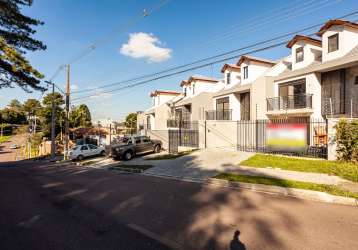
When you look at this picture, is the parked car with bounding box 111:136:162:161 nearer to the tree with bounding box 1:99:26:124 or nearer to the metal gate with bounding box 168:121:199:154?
the metal gate with bounding box 168:121:199:154

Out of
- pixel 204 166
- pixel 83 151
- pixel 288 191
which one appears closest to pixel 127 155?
pixel 83 151

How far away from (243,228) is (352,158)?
384 inches

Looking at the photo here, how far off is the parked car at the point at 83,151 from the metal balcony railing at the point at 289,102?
19540 millimetres

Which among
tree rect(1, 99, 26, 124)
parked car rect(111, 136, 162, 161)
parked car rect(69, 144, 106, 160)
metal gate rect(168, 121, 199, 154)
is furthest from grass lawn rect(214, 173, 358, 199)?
tree rect(1, 99, 26, 124)

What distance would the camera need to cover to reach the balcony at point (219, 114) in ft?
82.4

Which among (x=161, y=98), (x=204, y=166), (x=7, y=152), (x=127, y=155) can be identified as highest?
(x=161, y=98)

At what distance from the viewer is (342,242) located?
175 inches

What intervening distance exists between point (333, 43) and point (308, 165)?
423 inches

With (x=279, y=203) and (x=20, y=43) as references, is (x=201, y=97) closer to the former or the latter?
(x=20, y=43)

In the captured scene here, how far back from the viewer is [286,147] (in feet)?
50.9

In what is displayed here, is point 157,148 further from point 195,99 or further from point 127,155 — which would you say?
point 195,99

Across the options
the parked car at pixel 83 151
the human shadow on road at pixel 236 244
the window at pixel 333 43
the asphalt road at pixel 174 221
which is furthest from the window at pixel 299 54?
the parked car at pixel 83 151

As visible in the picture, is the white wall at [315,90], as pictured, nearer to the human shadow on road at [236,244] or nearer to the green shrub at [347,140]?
the green shrub at [347,140]

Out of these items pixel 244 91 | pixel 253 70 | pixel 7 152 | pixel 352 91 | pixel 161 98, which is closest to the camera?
pixel 352 91
